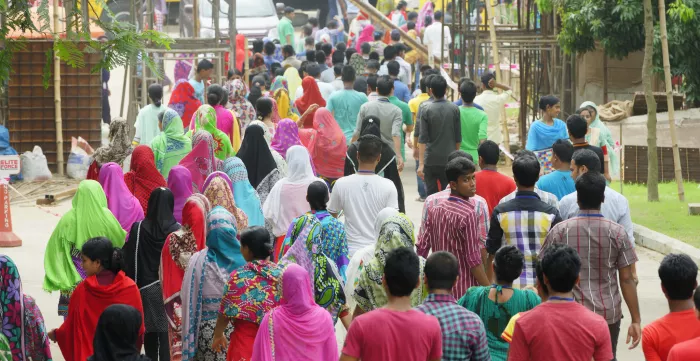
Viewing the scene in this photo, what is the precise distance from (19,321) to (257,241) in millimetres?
1285

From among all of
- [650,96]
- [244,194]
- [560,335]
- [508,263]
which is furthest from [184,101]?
[560,335]

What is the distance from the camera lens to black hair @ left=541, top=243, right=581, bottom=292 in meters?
5.60

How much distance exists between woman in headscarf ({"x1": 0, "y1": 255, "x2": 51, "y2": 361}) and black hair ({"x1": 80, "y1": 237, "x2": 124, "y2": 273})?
2.08 feet

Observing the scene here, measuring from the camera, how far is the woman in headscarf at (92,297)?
283 inches

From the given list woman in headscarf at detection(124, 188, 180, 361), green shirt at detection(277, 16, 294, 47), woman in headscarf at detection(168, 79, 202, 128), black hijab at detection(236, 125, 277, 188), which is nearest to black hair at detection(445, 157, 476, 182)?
woman in headscarf at detection(124, 188, 180, 361)

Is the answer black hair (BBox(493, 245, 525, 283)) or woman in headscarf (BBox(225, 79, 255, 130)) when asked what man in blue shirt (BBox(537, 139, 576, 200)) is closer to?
black hair (BBox(493, 245, 525, 283))

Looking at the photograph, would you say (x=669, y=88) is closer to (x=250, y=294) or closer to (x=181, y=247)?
(x=181, y=247)

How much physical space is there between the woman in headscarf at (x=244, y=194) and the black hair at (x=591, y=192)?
3.81 meters

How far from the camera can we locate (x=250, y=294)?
22.0 ft

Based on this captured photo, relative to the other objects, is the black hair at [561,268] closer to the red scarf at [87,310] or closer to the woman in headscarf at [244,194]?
the red scarf at [87,310]

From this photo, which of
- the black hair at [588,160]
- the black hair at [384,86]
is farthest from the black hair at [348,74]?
the black hair at [588,160]

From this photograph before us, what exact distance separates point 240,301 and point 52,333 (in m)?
1.31

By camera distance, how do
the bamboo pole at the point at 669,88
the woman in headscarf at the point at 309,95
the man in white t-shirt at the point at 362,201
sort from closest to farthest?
the man in white t-shirt at the point at 362,201
the bamboo pole at the point at 669,88
the woman in headscarf at the point at 309,95

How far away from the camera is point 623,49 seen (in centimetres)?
1855
